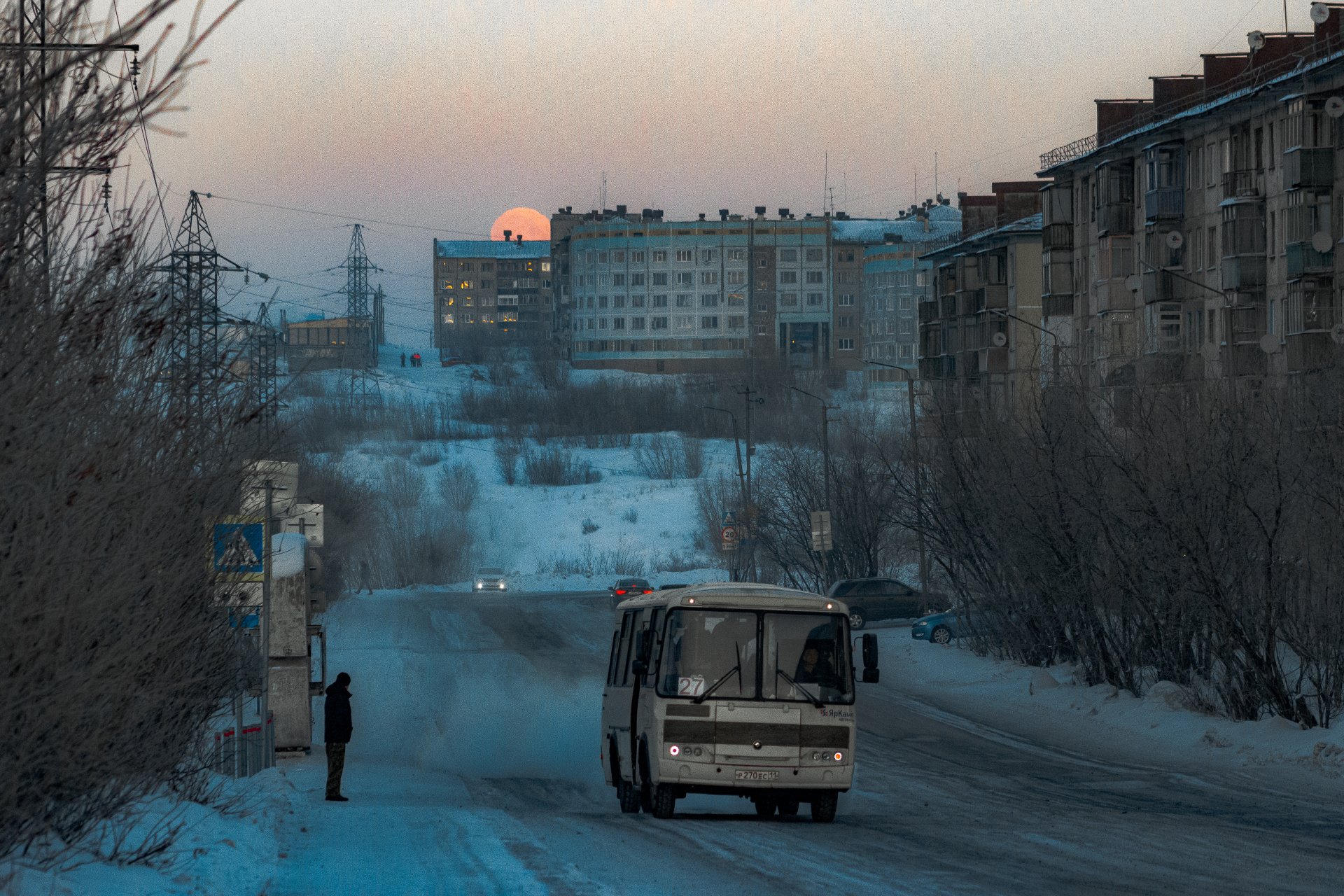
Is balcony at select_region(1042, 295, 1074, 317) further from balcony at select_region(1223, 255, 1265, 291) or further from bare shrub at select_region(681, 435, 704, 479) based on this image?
bare shrub at select_region(681, 435, 704, 479)

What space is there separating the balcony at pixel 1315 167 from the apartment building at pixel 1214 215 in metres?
0.04

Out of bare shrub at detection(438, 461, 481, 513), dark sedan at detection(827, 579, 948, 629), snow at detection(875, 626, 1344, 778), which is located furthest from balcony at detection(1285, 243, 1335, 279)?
bare shrub at detection(438, 461, 481, 513)

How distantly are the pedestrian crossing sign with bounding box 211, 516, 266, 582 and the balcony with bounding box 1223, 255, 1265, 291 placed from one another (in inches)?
1668

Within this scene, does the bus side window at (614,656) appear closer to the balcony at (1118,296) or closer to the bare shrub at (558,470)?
the balcony at (1118,296)

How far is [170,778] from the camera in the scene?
13.8 meters

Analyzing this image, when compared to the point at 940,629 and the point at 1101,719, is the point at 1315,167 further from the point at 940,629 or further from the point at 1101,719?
the point at 1101,719

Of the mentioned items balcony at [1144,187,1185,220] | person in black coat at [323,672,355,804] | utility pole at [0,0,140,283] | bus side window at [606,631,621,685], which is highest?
balcony at [1144,187,1185,220]

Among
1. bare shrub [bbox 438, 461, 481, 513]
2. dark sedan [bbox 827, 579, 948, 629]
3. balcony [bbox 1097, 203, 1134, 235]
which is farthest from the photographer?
bare shrub [bbox 438, 461, 481, 513]

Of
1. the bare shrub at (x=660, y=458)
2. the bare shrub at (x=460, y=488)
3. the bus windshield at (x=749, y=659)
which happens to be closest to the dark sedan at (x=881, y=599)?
the bus windshield at (x=749, y=659)

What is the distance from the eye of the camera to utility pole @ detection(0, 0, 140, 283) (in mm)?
7059

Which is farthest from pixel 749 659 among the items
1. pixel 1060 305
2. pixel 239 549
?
pixel 1060 305

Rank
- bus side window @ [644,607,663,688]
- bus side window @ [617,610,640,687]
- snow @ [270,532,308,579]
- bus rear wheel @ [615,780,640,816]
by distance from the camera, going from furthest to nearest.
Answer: snow @ [270,532,308,579], bus side window @ [617,610,640,687], bus rear wheel @ [615,780,640,816], bus side window @ [644,607,663,688]

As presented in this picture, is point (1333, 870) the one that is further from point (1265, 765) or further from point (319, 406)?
point (319, 406)

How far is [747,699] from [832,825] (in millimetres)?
1529
